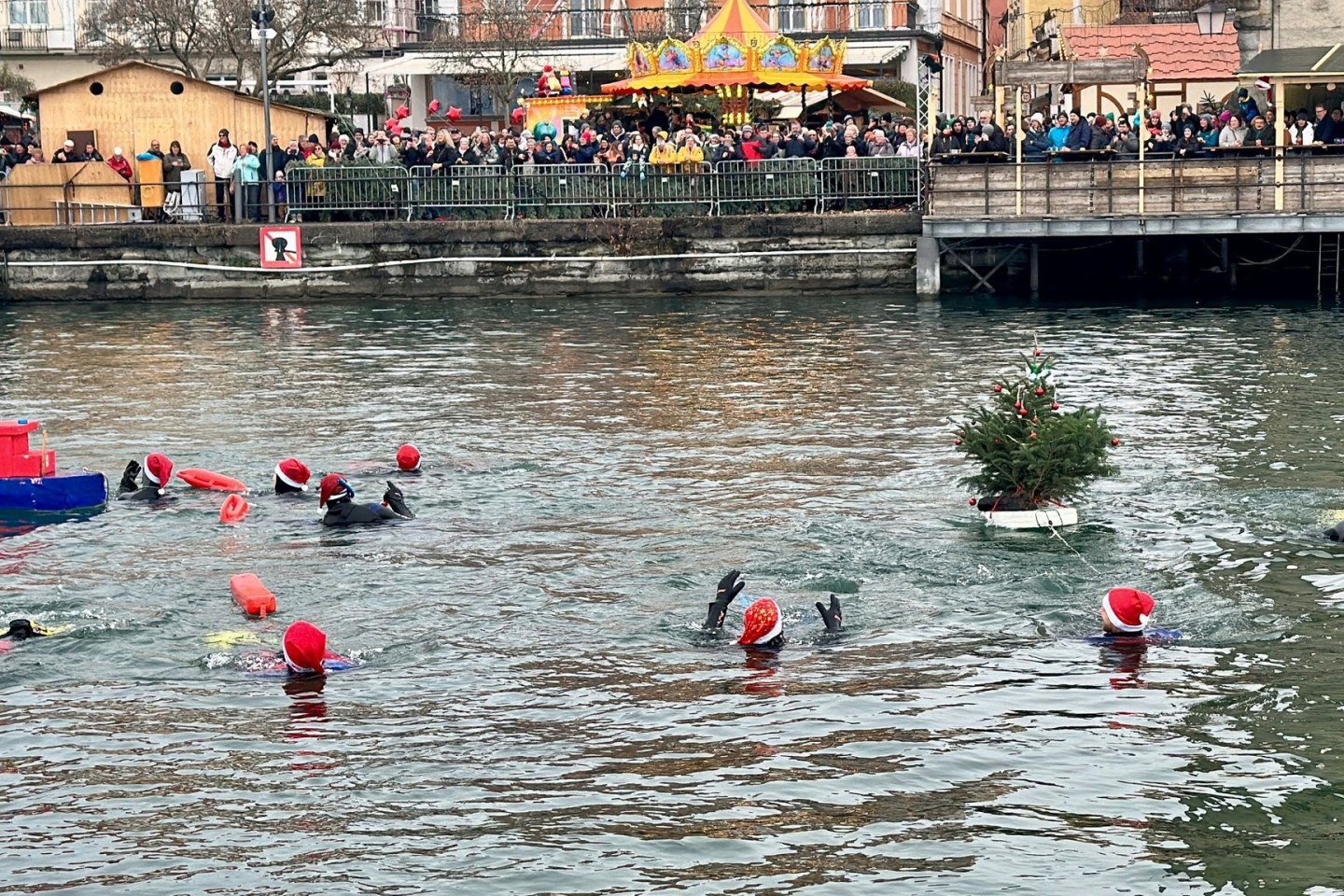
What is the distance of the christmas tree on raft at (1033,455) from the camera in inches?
707

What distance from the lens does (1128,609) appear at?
14.0 meters

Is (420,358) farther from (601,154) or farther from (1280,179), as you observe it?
(1280,179)

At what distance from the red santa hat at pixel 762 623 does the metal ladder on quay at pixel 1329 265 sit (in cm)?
2495

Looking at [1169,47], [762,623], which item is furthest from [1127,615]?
[1169,47]

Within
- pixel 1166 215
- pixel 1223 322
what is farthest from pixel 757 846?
pixel 1166 215

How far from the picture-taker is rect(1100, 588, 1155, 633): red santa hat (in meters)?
14.0

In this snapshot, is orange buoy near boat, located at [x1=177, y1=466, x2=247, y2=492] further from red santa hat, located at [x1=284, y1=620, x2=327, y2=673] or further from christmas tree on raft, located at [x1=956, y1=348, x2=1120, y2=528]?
christmas tree on raft, located at [x1=956, y1=348, x2=1120, y2=528]

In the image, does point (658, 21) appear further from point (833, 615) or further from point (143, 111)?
point (833, 615)

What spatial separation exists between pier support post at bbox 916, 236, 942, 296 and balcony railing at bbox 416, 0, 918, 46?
67.7 ft

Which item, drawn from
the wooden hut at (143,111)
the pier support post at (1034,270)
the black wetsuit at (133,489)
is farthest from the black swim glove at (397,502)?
the wooden hut at (143,111)

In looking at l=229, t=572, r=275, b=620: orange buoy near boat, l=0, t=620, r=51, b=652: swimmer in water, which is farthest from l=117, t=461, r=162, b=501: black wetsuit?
l=0, t=620, r=51, b=652: swimmer in water

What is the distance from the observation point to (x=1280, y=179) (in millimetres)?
34844

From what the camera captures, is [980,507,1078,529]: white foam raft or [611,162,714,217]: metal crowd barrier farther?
[611,162,714,217]: metal crowd barrier

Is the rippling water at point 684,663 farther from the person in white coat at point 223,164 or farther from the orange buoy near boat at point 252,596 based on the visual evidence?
the person in white coat at point 223,164
